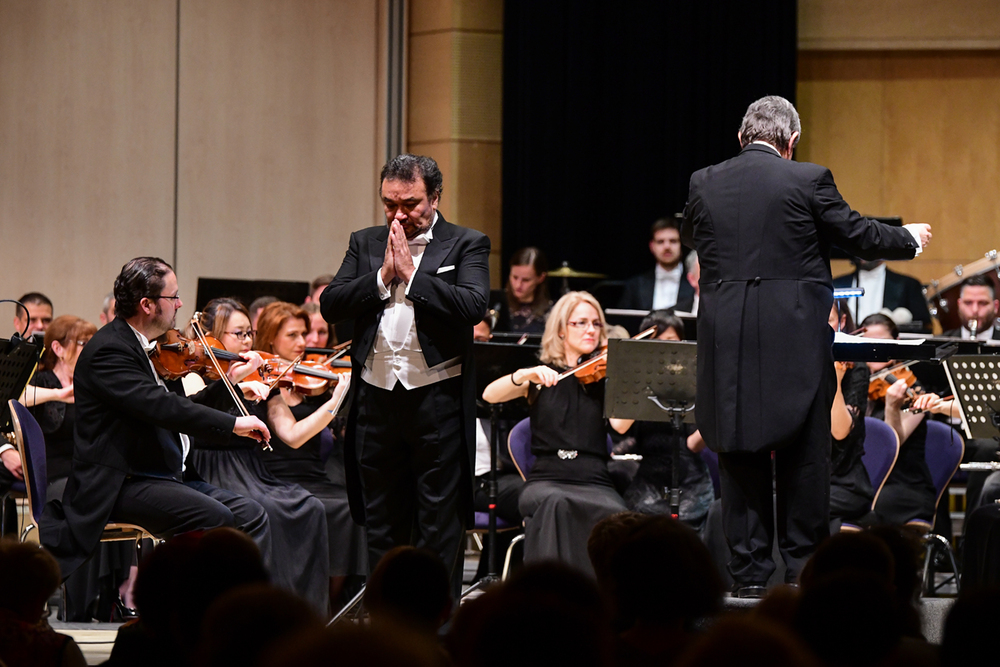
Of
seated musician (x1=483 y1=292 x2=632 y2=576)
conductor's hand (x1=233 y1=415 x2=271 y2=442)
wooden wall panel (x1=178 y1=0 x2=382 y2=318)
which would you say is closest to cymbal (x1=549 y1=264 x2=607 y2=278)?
wooden wall panel (x1=178 y1=0 x2=382 y2=318)

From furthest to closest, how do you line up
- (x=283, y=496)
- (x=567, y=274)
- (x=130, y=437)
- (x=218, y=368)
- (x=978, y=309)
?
(x=567, y=274) < (x=978, y=309) < (x=283, y=496) < (x=218, y=368) < (x=130, y=437)

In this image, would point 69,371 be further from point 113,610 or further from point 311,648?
point 311,648

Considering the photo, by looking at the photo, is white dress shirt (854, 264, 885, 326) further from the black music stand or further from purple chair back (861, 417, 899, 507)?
the black music stand

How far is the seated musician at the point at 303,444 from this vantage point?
4.68m

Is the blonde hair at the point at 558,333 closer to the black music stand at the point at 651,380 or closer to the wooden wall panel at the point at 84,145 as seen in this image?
the black music stand at the point at 651,380

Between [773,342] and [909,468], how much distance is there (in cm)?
214

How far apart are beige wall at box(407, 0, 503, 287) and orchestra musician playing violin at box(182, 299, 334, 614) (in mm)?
3371

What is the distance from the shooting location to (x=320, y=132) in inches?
311

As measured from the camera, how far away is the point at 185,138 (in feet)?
25.4

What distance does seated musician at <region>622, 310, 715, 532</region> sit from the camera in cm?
480

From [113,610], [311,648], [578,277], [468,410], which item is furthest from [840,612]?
[578,277]

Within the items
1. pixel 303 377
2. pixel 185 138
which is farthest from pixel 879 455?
pixel 185 138

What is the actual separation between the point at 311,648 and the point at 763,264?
226 cm

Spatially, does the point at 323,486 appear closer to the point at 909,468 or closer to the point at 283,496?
the point at 283,496
